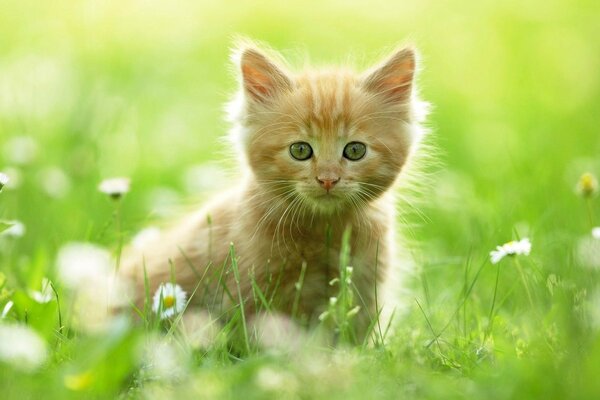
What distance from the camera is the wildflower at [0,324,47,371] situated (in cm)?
209

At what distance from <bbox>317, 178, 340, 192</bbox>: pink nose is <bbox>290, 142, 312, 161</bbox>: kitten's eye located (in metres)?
0.15

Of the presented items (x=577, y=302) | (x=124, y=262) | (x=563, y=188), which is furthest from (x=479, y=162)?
(x=577, y=302)

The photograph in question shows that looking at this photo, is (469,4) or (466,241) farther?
(469,4)

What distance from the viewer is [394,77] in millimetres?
3141

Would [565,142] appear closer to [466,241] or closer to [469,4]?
[466,241]

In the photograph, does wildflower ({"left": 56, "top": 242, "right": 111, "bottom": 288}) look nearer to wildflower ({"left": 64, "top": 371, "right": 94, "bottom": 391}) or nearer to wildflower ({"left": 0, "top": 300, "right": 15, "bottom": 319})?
wildflower ({"left": 0, "top": 300, "right": 15, "bottom": 319})

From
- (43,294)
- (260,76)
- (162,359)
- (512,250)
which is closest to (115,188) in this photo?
(43,294)

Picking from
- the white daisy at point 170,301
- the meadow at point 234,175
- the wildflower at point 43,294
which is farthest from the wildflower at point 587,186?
the wildflower at point 43,294

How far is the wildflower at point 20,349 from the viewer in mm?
2090

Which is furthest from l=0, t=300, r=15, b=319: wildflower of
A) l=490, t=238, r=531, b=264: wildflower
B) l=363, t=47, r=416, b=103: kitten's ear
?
l=490, t=238, r=531, b=264: wildflower

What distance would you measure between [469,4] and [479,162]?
3.66 m

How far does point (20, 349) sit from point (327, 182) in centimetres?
112

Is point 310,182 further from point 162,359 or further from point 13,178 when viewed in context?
point 13,178

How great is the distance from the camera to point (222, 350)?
254 centimetres
